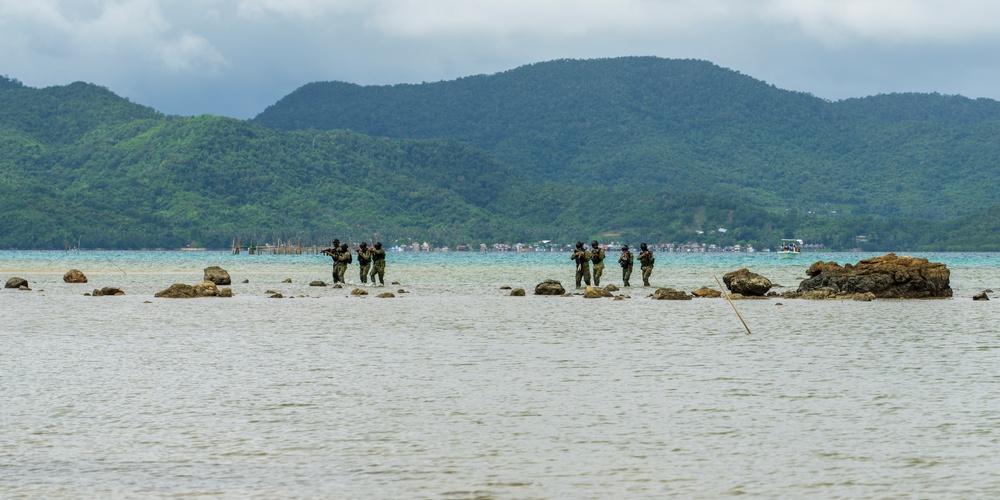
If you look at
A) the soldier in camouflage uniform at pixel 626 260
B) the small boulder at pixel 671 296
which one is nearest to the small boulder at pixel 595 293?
the small boulder at pixel 671 296

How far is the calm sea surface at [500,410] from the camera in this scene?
1409 cm

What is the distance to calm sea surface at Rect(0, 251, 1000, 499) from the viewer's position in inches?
555

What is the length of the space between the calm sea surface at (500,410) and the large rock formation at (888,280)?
46.9 ft

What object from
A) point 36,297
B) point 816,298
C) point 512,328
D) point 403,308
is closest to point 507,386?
point 512,328

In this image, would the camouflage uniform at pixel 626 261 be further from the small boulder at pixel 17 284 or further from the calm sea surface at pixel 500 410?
the small boulder at pixel 17 284

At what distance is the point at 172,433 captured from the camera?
56.1 feet

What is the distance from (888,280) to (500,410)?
118 ft

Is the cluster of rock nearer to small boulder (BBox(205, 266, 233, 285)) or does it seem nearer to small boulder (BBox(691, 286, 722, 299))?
small boulder (BBox(691, 286, 722, 299))

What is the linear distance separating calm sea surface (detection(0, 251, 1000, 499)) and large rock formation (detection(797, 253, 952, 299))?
1429cm

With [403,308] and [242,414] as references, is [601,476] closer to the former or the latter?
[242,414]

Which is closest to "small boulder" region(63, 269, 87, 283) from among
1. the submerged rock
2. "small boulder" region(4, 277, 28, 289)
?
"small boulder" region(4, 277, 28, 289)

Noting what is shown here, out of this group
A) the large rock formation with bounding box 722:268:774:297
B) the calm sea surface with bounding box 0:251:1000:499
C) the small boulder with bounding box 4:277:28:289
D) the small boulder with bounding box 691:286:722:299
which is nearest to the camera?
the calm sea surface with bounding box 0:251:1000:499

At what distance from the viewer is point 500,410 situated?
19344 mm

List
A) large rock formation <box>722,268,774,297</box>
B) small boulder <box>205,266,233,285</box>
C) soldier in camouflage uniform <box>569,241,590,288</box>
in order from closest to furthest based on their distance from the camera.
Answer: large rock formation <box>722,268,774,297</box> < soldier in camouflage uniform <box>569,241,590,288</box> < small boulder <box>205,266,233,285</box>
